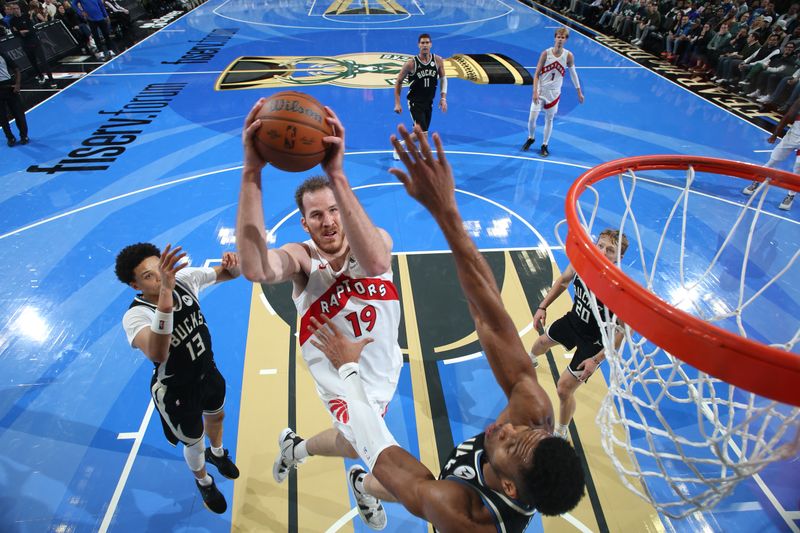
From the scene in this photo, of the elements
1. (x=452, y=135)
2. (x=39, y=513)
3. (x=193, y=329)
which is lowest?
(x=39, y=513)

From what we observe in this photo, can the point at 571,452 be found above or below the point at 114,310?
above

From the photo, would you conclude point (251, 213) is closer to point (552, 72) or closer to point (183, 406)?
point (183, 406)

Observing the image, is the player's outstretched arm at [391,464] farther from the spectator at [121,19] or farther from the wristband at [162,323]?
the spectator at [121,19]

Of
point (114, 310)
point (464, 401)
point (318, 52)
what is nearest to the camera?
point (464, 401)

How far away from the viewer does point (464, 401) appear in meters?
4.05

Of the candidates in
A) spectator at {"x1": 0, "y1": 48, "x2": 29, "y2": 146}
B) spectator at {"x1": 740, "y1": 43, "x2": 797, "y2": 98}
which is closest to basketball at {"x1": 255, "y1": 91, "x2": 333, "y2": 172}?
spectator at {"x1": 0, "y1": 48, "x2": 29, "y2": 146}

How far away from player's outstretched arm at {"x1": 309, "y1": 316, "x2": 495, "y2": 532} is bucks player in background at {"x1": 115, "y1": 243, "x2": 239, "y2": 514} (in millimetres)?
852

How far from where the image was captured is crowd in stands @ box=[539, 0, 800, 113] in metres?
10.9

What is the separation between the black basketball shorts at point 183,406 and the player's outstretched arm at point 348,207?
64.2 inches

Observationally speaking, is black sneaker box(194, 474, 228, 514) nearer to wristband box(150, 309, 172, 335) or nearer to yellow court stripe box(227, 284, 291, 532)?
yellow court stripe box(227, 284, 291, 532)

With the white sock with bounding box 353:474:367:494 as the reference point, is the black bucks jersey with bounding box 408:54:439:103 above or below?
above

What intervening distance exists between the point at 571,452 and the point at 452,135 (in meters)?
8.04

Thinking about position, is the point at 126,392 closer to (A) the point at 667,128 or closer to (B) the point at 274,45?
(A) the point at 667,128

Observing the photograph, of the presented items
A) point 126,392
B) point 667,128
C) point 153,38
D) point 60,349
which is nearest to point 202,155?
point 60,349
